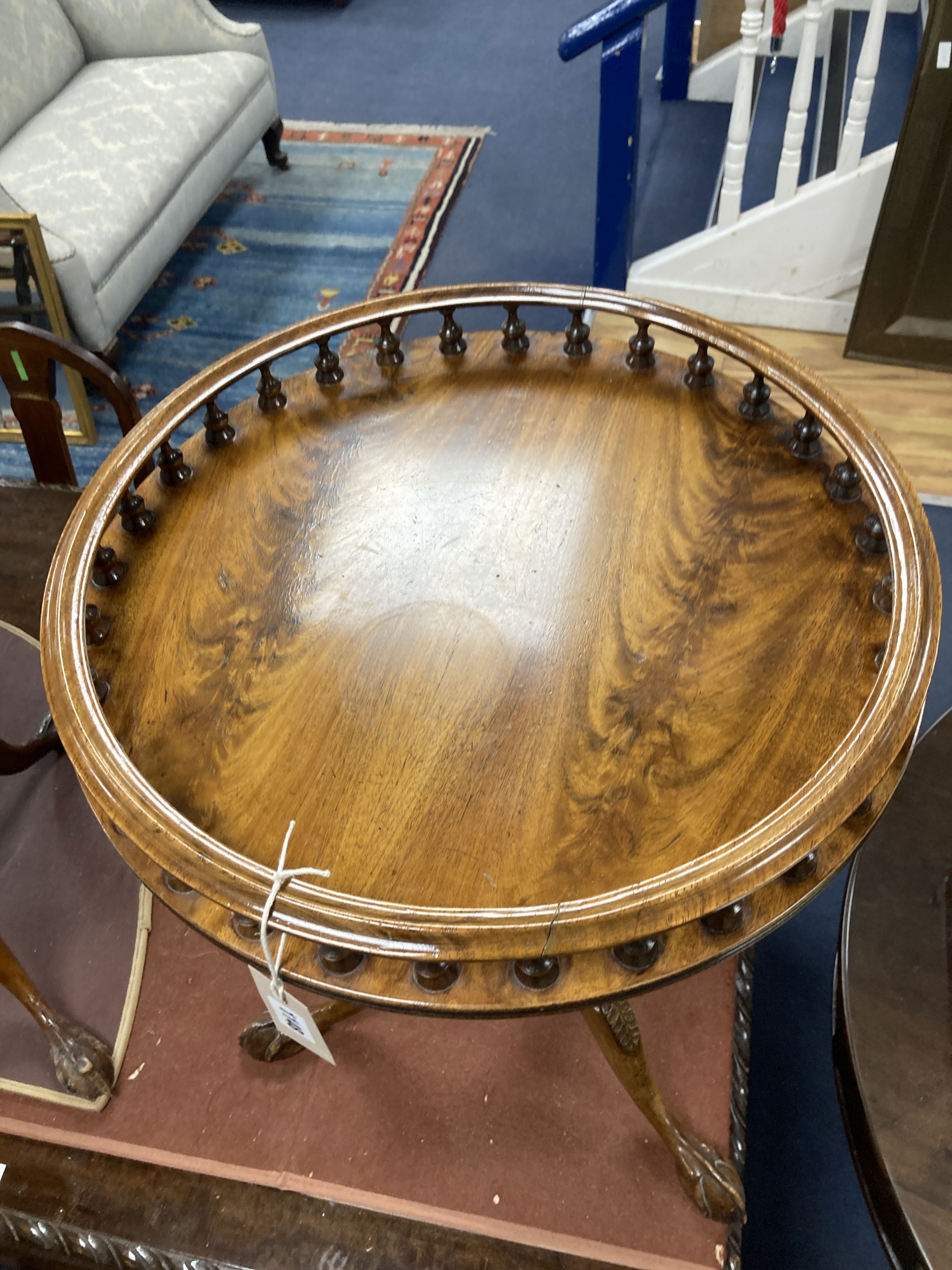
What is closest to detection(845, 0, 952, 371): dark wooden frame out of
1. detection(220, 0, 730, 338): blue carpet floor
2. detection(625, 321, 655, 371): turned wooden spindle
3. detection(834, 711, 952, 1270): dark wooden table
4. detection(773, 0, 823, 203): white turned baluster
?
detection(773, 0, 823, 203): white turned baluster

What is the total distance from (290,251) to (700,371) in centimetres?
202

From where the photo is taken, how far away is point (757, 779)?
34.4 inches

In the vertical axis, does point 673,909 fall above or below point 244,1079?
above

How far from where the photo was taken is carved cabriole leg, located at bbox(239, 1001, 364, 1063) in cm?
118

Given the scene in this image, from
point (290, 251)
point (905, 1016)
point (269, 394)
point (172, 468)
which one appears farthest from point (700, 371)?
point (290, 251)

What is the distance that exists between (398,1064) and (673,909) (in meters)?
0.65

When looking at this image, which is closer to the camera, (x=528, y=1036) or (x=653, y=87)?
(x=528, y=1036)

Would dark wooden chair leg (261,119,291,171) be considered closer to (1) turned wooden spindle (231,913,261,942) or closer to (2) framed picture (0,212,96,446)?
(2) framed picture (0,212,96,446)

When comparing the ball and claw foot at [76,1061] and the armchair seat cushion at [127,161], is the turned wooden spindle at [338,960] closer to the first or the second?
the ball and claw foot at [76,1061]

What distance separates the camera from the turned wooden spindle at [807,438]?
113cm

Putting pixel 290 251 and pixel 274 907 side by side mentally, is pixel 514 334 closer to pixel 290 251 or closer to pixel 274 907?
pixel 274 907

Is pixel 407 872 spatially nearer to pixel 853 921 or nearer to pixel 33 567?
pixel 853 921

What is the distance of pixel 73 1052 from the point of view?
3.90ft

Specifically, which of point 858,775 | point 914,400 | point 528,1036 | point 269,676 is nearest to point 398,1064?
point 528,1036
